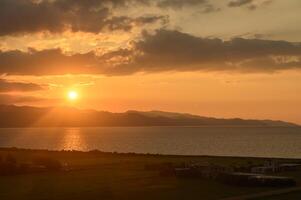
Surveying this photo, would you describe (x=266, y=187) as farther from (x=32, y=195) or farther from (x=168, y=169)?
(x=32, y=195)

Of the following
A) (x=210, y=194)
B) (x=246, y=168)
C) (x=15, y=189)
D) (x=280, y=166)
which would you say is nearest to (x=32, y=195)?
(x=15, y=189)

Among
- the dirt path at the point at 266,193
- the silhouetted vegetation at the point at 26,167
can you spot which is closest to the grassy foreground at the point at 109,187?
the dirt path at the point at 266,193

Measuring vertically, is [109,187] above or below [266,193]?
above

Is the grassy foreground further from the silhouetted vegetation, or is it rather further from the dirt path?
the silhouetted vegetation

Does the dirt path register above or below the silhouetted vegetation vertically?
below

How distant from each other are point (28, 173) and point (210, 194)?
16152 millimetres

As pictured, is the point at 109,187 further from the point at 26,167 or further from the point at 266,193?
the point at 26,167

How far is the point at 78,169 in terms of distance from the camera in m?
40.5

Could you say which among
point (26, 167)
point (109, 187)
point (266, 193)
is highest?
point (26, 167)

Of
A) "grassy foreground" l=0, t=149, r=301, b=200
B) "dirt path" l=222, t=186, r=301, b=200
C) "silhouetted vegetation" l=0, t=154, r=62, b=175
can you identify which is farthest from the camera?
"silhouetted vegetation" l=0, t=154, r=62, b=175

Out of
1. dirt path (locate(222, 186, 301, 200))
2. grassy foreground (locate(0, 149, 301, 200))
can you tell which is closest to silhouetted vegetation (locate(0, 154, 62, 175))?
grassy foreground (locate(0, 149, 301, 200))

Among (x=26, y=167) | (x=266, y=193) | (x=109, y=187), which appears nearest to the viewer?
(x=266, y=193)

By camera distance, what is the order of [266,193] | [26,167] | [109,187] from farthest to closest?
1. [26,167]
2. [109,187]
3. [266,193]

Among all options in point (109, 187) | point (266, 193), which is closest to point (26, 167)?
point (109, 187)
